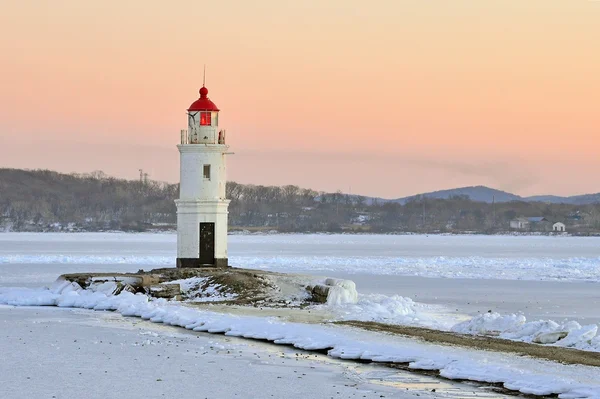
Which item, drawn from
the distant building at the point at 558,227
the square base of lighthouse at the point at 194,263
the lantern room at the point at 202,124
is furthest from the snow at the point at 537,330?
the distant building at the point at 558,227

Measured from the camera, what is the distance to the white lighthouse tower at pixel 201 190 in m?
26.7

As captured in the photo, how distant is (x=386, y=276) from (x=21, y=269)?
606 inches

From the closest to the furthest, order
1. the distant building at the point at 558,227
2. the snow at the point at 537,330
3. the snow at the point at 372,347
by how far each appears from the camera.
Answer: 1. the snow at the point at 372,347
2. the snow at the point at 537,330
3. the distant building at the point at 558,227

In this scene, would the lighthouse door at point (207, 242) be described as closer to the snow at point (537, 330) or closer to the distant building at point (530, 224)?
the snow at point (537, 330)

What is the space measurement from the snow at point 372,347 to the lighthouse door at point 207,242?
14.1 ft

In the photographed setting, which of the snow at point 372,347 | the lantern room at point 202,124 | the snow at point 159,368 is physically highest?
the lantern room at point 202,124

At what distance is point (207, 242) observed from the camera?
87.8ft

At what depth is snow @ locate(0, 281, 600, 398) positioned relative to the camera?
38.7 ft

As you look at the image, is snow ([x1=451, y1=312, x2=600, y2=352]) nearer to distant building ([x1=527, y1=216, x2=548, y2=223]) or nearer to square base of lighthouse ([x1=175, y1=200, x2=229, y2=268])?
square base of lighthouse ([x1=175, y1=200, x2=229, y2=268])

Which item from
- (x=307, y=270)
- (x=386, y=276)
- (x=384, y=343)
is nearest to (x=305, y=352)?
(x=384, y=343)

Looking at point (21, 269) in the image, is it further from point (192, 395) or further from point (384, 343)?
point (192, 395)

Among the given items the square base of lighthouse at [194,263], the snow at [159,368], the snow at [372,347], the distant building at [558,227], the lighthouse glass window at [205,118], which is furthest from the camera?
the distant building at [558,227]

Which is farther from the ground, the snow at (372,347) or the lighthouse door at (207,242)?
the lighthouse door at (207,242)

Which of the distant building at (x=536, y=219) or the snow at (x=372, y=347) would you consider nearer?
the snow at (x=372, y=347)
